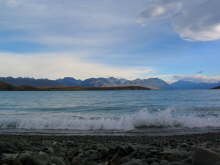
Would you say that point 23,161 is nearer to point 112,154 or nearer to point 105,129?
point 112,154

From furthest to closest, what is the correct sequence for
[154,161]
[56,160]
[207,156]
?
[154,161]
[56,160]
[207,156]

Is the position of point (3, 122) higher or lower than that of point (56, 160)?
lower

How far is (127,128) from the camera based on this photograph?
16.8 meters

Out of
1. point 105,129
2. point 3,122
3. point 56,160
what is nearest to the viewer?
point 56,160

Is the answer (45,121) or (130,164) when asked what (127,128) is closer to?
(45,121)

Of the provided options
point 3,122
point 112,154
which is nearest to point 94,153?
point 112,154

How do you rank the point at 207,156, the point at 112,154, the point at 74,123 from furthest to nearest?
the point at 74,123 → the point at 112,154 → the point at 207,156

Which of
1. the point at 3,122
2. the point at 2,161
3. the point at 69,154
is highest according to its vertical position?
A: the point at 2,161

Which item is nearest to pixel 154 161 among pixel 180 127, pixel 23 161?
pixel 23 161

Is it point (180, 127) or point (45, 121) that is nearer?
point (180, 127)

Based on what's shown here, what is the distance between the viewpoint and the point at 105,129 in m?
16.6

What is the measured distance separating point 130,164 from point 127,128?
38.1 feet

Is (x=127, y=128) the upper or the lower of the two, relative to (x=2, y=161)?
lower

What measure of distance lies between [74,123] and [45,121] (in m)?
2.66
